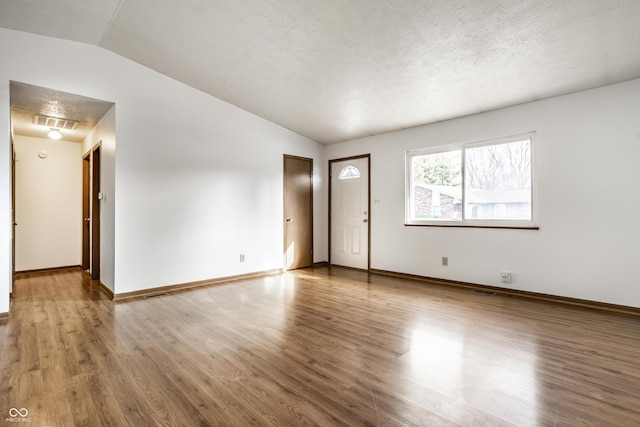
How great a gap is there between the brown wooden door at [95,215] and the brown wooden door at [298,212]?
3004mm

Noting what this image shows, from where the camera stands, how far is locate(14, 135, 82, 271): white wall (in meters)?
5.55

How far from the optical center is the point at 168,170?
4402 mm

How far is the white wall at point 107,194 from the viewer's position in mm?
4082

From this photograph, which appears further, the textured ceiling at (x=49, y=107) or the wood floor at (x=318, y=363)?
the textured ceiling at (x=49, y=107)

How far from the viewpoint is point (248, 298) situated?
4.02 m

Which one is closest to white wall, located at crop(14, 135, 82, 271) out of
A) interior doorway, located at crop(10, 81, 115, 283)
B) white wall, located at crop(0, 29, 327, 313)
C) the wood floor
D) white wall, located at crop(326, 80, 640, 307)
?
interior doorway, located at crop(10, 81, 115, 283)

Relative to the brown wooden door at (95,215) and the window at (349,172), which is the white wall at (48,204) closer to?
the brown wooden door at (95,215)

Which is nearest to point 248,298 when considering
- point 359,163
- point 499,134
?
point 359,163

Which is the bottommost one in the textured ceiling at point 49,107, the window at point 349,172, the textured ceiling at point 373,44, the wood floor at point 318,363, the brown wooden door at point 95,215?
the wood floor at point 318,363

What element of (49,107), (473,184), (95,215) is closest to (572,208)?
(473,184)

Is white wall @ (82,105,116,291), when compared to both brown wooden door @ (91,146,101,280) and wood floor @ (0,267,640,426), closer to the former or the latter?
brown wooden door @ (91,146,101,280)

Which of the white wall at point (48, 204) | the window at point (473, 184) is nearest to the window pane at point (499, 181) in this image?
the window at point (473, 184)

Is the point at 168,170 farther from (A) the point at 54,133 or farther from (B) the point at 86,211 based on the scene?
(B) the point at 86,211

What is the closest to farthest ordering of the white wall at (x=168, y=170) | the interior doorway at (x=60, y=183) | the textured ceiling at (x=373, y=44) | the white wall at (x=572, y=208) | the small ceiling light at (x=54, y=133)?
the textured ceiling at (x=373, y=44)
the white wall at (x=572, y=208)
the white wall at (x=168, y=170)
the interior doorway at (x=60, y=183)
the small ceiling light at (x=54, y=133)
